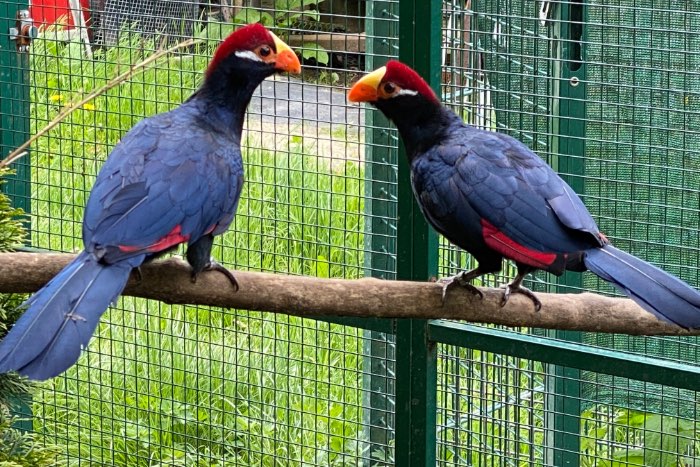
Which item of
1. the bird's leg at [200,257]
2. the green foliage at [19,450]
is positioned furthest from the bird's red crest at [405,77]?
the green foliage at [19,450]

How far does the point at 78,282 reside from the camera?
82.5 inches

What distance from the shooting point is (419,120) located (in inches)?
105

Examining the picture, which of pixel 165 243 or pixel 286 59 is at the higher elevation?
pixel 286 59

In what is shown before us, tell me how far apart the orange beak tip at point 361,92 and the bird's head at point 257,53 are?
0.15m

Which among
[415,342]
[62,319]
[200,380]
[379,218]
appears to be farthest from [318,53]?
[62,319]

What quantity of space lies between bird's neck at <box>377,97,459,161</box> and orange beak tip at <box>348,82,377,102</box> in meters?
0.05

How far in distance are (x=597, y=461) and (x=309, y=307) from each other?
1.72 m

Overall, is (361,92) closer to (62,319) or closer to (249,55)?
(249,55)

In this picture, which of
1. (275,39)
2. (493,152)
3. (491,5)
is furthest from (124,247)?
(491,5)

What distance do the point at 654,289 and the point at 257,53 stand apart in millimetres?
1125

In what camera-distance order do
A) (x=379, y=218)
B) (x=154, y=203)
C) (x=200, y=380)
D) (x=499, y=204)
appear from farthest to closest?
(x=200, y=380), (x=379, y=218), (x=499, y=204), (x=154, y=203)

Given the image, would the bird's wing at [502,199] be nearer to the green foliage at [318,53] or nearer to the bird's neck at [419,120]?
the bird's neck at [419,120]

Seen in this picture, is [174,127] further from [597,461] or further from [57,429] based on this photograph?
[597,461]

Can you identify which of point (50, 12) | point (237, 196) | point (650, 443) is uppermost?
point (50, 12)
